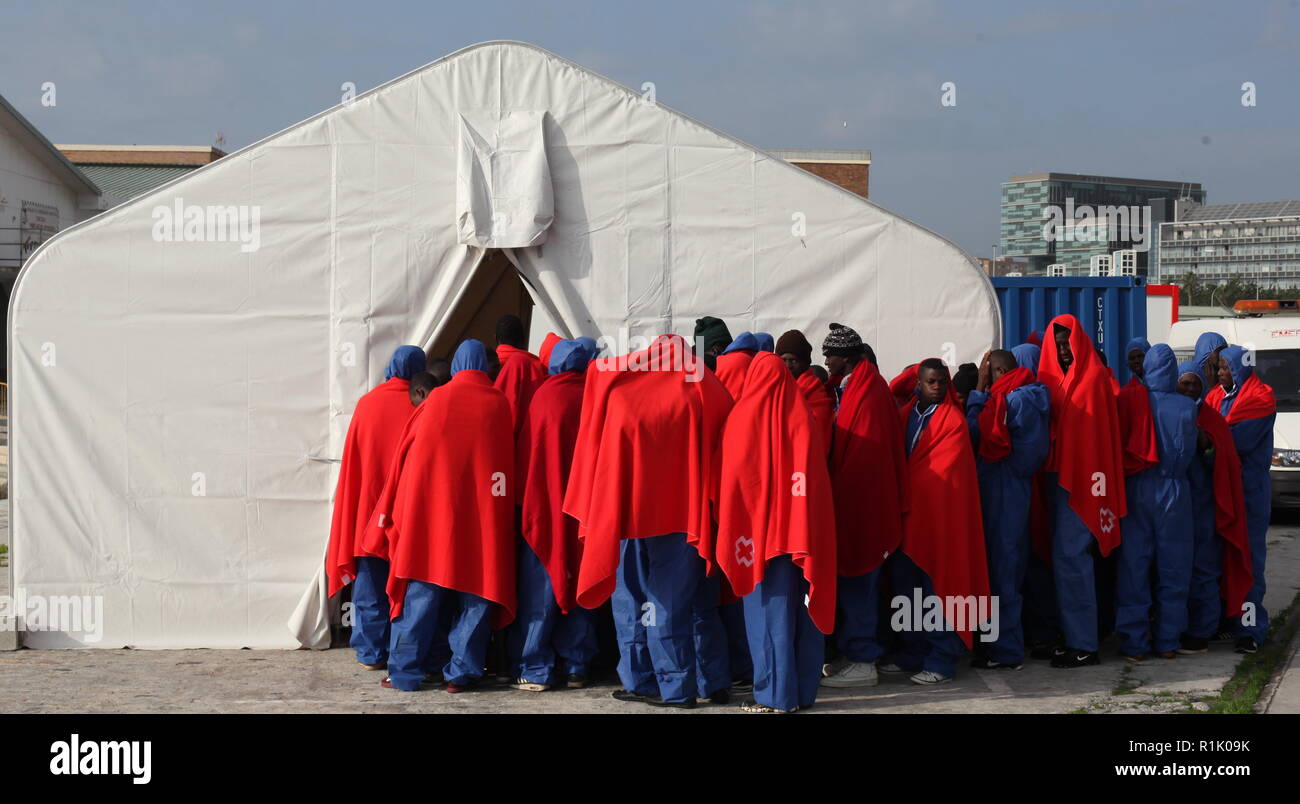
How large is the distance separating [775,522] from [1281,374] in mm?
9122

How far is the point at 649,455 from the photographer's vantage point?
18.9 feet

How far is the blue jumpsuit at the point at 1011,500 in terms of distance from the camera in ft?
21.3

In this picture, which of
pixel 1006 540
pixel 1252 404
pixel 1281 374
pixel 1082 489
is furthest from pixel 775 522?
pixel 1281 374

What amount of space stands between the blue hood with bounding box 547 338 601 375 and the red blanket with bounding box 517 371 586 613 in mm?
47

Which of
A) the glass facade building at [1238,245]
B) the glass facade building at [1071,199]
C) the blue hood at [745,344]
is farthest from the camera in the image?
the glass facade building at [1238,245]

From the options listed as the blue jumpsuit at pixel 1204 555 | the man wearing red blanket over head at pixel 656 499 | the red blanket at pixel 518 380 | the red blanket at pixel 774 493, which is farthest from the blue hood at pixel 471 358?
the blue jumpsuit at pixel 1204 555

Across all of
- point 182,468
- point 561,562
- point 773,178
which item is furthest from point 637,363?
point 182,468

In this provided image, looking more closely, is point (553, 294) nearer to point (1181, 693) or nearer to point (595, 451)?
point (595, 451)

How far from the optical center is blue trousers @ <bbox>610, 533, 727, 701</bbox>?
5.72 meters

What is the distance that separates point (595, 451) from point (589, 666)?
4.09 feet

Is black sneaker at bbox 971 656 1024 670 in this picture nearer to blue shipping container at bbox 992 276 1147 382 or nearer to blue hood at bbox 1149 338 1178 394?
blue hood at bbox 1149 338 1178 394

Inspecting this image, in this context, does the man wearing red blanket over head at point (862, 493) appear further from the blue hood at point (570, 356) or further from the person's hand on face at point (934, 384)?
the blue hood at point (570, 356)
